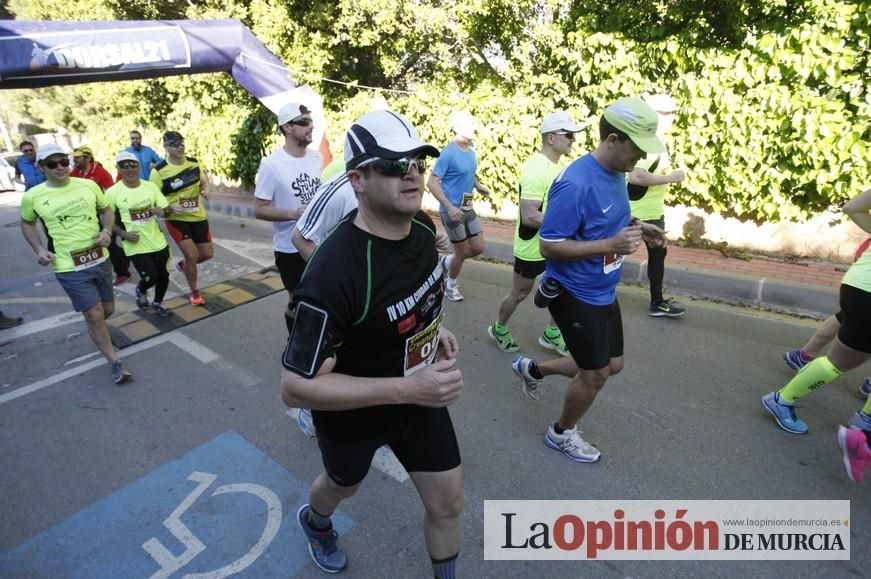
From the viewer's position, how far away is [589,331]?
2787 mm

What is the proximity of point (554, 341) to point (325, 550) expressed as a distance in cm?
276

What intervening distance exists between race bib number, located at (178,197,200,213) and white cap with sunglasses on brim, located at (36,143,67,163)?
1.73 metres

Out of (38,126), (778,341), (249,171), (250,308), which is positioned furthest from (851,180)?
(38,126)

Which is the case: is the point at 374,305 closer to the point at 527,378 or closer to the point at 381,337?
the point at 381,337

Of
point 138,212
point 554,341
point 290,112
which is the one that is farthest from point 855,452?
point 138,212

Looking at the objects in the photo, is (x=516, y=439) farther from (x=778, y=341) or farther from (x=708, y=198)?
(x=708, y=198)

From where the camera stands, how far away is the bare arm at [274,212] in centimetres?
380

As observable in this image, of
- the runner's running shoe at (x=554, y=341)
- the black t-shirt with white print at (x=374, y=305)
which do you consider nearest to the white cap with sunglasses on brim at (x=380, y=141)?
the black t-shirt with white print at (x=374, y=305)

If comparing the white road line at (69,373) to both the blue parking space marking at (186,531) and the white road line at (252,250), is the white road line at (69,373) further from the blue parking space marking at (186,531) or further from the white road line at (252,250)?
the white road line at (252,250)

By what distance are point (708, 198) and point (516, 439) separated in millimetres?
4812

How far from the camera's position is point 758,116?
582 centimetres

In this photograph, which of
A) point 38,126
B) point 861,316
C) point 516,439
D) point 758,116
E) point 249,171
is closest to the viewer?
point 861,316

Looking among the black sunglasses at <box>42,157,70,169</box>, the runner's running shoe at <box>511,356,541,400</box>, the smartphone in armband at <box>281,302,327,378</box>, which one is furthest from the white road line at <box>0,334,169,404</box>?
the smartphone in armband at <box>281,302,327,378</box>

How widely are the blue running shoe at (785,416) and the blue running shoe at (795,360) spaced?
723 mm
